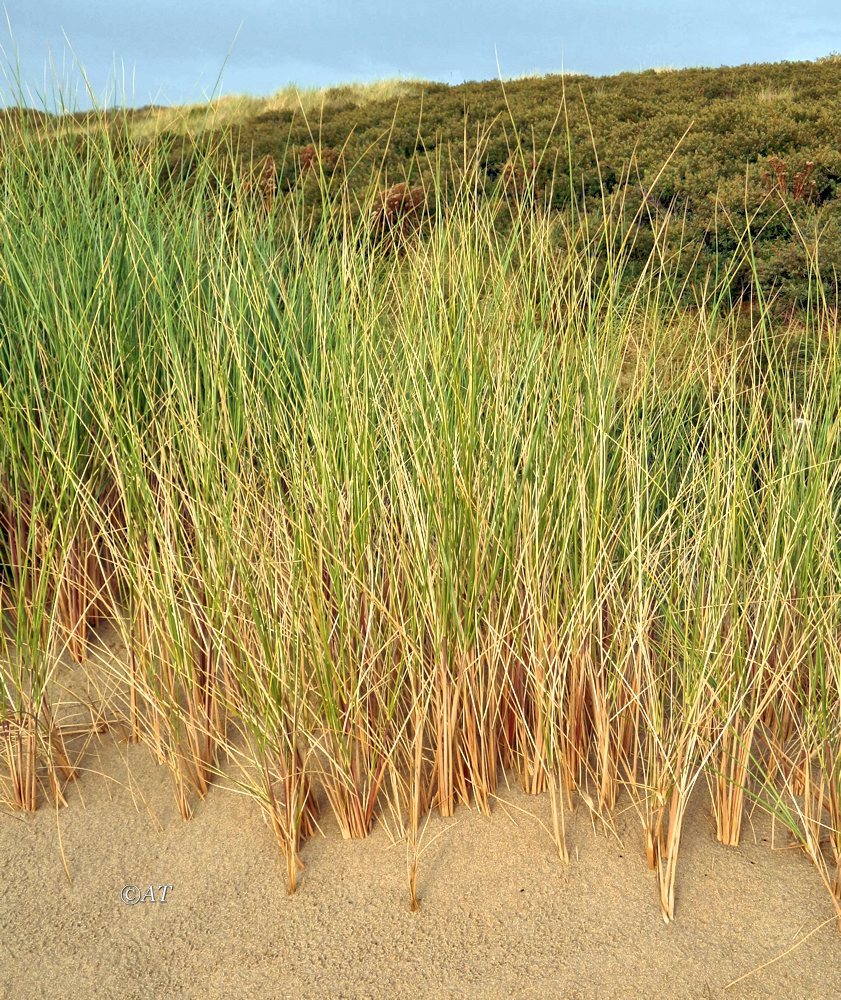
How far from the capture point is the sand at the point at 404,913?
6.53 ft

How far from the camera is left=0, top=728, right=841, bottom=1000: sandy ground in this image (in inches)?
78.3

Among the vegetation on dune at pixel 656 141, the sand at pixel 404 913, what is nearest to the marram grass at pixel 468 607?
the sand at pixel 404 913

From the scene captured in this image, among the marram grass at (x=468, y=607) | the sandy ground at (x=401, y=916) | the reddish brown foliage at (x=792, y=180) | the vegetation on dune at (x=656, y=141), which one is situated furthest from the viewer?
the reddish brown foliage at (x=792, y=180)

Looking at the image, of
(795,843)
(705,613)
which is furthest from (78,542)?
(795,843)

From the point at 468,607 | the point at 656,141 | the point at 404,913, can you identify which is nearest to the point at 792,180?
the point at 656,141

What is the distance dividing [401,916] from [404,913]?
11 millimetres

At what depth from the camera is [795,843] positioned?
90.7 inches

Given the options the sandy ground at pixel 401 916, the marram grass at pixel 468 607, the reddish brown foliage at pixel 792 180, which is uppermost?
the reddish brown foliage at pixel 792 180

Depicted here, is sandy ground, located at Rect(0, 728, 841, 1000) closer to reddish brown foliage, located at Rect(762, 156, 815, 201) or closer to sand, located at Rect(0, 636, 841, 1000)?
sand, located at Rect(0, 636, 841, 1000)

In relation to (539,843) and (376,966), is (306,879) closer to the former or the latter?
(376,966)

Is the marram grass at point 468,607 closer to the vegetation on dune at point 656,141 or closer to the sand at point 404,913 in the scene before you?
the sand at point 404,913

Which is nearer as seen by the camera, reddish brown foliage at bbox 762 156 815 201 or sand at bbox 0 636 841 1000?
sand at bbox 0 636 841 1000

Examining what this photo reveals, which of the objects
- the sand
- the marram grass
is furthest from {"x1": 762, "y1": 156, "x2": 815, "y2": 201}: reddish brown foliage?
the sand

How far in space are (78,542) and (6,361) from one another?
0.76m
